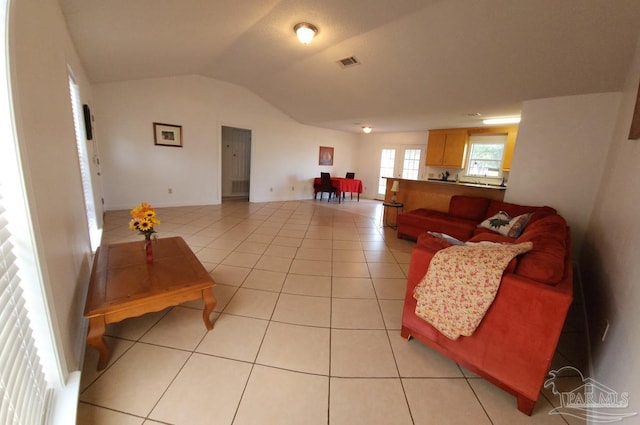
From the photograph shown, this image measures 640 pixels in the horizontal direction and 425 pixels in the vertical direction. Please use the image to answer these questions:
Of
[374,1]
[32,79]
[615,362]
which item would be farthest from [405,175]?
[32,79]

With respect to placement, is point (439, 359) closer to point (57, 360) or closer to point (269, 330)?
point (269, 330)

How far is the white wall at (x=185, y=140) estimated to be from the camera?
4.60 meters

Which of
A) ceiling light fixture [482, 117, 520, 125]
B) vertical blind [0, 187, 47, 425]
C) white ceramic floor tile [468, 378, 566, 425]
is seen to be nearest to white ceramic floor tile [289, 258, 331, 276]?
white ceramic floor tile [468, 378, 566, 425]

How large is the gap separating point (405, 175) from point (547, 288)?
22.9 ft

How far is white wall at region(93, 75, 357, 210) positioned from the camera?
4.60 meters

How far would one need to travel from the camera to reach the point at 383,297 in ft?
7.52

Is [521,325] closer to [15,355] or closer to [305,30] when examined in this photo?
[15,355]

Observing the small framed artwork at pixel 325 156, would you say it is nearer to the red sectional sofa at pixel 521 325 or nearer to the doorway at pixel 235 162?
the doorway at pixel 235 162

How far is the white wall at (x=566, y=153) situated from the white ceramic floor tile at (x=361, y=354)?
10.6ft

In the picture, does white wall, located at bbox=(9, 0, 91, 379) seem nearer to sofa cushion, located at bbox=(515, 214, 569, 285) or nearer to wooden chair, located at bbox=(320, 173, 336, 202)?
sofa cushion, located at bbox=(515, 214, 569, 285)

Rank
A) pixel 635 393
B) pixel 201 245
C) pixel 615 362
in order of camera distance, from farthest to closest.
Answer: pixel 201 245 → pixel 615 362 → pixel 635 393

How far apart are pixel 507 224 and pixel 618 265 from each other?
59.0 inches

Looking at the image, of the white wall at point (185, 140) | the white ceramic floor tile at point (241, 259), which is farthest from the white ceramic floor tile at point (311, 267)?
the white wall at point (185, 140)

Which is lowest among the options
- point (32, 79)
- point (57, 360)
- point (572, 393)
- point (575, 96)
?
point (572, 393)
